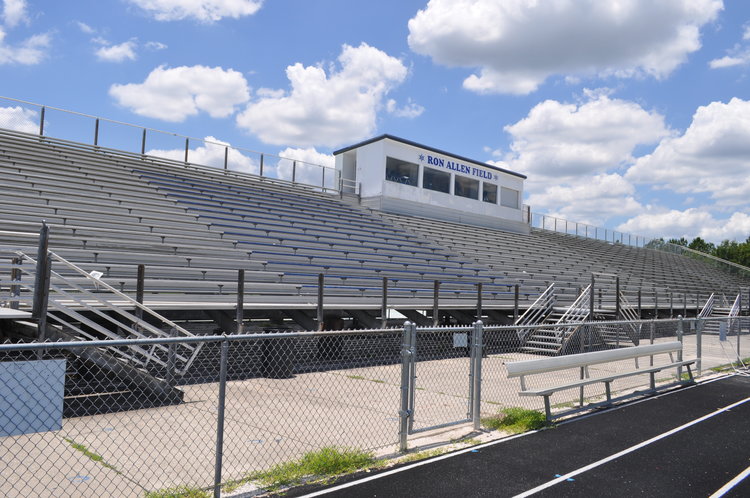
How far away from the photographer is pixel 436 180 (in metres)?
26.0

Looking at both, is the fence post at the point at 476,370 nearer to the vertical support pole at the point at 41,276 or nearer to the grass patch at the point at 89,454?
the grass patch at the point at 89,454

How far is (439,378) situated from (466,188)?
17827 millimetres

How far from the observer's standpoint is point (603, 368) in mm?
12625

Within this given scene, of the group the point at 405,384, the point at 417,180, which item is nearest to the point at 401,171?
the point at 417,180

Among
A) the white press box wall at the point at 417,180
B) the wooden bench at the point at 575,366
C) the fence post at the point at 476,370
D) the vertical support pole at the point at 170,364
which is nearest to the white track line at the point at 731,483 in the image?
the wooden bench at the point at 575,366

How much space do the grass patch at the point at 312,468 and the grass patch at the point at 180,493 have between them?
0.71 ft

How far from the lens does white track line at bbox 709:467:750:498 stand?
488 centimetres

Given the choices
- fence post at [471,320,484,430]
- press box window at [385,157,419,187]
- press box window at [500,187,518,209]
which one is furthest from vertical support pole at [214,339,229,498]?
press box window at [500,187,518,209]

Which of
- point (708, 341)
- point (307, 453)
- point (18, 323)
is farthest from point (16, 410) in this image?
point (708, 341)

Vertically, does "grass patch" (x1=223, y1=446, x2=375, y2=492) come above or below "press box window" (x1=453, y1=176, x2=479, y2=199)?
below

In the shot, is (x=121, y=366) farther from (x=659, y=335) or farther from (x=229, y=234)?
(x=659, y=335)

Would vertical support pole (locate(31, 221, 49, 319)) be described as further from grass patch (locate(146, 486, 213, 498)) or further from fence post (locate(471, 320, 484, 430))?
fence post (locate(471, 320, 484, 430))

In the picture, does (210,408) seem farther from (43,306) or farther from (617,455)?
(617,455)

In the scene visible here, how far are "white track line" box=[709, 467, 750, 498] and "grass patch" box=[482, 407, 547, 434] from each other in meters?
2.22
